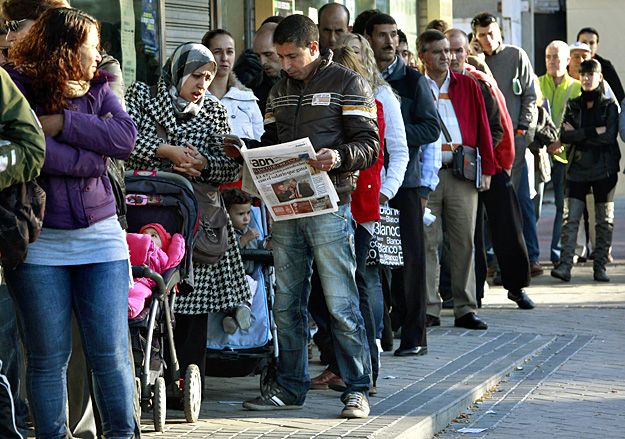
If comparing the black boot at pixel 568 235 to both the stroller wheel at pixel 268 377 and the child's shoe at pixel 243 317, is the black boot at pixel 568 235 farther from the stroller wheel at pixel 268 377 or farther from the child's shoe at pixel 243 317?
the child's shoe at pixel 243 317

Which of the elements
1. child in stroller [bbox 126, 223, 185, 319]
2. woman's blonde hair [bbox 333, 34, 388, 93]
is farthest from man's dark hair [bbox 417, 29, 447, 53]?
child in stroller [bbox 126, 223, 185, 319]

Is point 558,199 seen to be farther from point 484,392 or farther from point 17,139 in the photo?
point 17,139

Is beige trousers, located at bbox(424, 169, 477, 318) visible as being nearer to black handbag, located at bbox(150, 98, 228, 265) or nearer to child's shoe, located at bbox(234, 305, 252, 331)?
child's shoe, located at bbox(234, 305, 252, 331)

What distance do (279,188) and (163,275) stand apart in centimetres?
79

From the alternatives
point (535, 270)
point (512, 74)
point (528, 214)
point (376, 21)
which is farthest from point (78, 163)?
point (535, 270)

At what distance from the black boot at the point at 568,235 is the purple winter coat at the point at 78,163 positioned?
8645mm

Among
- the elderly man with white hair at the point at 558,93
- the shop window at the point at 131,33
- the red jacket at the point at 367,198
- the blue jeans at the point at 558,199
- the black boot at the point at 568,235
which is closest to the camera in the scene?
the red jacket at the point at 367,198

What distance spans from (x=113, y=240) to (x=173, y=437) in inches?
56.0

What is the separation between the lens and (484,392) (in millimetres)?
7297

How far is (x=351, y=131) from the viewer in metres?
6.13

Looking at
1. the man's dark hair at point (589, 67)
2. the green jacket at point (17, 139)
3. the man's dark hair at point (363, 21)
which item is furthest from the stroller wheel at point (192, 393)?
the man's dark hair at point (589, 67)

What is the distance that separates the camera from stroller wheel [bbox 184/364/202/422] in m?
6.05

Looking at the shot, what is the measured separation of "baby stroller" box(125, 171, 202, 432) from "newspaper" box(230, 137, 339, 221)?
0.37 metres

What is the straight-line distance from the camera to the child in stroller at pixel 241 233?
6.63 meters
